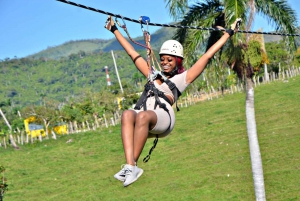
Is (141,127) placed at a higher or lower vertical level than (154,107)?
lower

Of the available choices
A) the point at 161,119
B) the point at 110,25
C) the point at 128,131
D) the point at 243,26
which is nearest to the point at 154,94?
the point at 161,119

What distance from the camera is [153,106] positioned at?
4.73 m

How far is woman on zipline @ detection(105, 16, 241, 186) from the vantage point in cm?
441

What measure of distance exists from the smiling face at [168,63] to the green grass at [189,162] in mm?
11343

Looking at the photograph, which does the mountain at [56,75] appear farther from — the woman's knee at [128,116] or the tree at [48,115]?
the woman's knee at [128,116]

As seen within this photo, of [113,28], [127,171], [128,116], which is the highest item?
[113,28]

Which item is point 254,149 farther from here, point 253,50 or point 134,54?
point 134,54

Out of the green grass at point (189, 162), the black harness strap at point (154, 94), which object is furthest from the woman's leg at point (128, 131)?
the green grass at point (189, 162)

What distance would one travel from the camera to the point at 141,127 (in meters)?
4.41

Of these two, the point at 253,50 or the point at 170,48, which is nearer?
the point at 170,48

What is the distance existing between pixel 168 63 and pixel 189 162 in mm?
17521

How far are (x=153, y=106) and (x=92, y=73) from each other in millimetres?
158684

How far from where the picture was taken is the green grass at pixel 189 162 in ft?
58.7

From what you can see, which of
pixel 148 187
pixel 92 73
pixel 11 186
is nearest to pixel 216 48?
pixel 148 187
